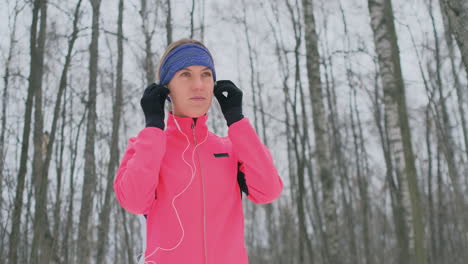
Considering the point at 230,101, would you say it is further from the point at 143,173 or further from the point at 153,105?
the point at 143,173

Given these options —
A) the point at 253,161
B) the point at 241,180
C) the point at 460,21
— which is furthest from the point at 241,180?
the point at 460,21

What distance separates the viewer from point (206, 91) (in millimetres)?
1602

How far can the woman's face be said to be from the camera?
1.58m

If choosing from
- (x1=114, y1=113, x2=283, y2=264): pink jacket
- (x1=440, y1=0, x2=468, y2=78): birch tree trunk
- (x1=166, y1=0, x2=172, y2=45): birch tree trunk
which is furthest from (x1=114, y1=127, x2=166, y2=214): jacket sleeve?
(x1=166, y1=0, x2=172, y2=45): birch tree trunk

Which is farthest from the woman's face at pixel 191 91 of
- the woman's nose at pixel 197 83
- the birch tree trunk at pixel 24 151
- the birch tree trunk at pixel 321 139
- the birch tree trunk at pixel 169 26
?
the birch tree trunk at pixel 169 26

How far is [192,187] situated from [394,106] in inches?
201

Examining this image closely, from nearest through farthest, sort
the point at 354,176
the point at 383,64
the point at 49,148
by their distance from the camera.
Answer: the point at 49,148 → the point at 383,64 → the point at 354,176

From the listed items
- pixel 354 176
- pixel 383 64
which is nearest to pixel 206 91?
pixel 383 64

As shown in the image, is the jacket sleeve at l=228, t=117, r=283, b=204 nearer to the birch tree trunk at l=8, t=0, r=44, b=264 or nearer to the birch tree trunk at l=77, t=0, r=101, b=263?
the birch tree trunk at l=8, t=0, r=44, b=264

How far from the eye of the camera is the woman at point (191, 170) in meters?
1.40

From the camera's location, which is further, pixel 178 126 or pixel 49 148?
pixel 49 148

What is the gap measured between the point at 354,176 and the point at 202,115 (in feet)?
76.9

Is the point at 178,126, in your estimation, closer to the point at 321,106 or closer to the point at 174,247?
the point at 174,247

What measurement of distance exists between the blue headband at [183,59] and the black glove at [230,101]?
94 millimetres
